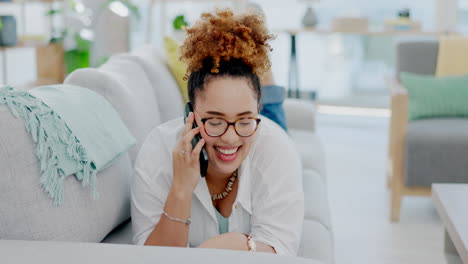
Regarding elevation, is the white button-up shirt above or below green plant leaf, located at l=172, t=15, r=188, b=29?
below

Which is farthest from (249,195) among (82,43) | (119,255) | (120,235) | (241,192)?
(82,43)

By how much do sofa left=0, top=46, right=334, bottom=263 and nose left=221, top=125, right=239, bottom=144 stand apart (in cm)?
35

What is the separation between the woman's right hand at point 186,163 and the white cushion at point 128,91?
0.46 metres

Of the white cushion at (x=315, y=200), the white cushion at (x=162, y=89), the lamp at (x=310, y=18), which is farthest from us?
the lamp at (x=310, y=18)

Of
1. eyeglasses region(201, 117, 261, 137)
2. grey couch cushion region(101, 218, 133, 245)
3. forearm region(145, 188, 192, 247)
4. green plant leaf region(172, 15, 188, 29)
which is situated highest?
green plant leaf region(172, 15, 188, 29)

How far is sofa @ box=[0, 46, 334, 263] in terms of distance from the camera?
1341 millimetres

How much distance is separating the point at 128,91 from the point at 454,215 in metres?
1.09

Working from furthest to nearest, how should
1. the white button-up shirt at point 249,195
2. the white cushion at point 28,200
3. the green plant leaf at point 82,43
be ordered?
1. the green plant leaf at point 82,43
2. the white button-up shirt at point 249,195
3. the white cushion at point 28,200

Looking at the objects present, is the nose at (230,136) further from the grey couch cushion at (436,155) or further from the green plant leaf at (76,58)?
the green plant leaf at (76,58)

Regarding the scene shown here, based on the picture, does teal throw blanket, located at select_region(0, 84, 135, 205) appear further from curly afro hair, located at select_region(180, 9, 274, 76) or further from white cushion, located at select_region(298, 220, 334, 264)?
white cushion, located at select_region(298, 220, 334, 264)

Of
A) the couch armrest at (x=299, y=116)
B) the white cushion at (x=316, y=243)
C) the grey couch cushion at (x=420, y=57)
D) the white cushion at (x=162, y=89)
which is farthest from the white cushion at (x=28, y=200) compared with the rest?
the grey couch cushion at (x=420, y=57)

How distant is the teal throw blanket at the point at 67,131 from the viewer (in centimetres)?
139

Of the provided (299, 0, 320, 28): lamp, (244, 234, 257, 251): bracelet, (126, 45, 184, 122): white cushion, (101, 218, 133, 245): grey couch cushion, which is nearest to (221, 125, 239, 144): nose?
(244, 234, 257, 251): bracelet

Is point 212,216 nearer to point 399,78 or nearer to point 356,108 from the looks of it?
point 399,78
